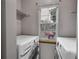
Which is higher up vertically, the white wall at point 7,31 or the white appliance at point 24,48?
the white wall at point 7,31

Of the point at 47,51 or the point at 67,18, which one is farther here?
the point at 47,51

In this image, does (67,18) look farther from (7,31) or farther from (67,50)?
(7,31)

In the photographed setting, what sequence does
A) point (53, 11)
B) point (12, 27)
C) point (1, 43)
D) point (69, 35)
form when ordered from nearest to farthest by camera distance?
point (1, 43), point (12, 27), point (69, 35), point (53, 11)

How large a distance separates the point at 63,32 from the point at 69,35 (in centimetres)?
20

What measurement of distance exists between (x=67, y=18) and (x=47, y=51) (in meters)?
1.24

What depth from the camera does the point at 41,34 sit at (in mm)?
2977

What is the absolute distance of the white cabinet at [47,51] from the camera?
2.80m

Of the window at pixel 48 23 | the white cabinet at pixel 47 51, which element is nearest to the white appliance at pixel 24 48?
the white cabinet at pixel 47 51

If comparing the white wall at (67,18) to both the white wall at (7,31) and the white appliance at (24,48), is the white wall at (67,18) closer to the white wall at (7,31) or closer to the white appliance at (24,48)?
the white appliance at (24,48)

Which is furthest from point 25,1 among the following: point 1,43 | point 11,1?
point 1,43

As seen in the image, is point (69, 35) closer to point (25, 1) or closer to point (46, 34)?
point (46, 34)

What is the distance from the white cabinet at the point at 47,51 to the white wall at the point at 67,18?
0.53m

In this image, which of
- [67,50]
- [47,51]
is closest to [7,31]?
[67,50]

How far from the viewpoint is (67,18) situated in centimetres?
271
